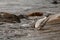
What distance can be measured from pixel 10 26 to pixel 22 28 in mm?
223

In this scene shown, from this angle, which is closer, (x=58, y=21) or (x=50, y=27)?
(x=50, y=27)

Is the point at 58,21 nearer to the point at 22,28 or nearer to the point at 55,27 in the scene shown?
the point at 55,27

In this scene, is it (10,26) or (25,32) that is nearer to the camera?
(25,32)

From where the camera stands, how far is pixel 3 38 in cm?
283

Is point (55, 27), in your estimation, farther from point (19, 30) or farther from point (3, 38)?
point (3, 38)

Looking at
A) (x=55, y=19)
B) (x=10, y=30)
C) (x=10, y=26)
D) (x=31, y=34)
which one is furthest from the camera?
(x=55, y=19)

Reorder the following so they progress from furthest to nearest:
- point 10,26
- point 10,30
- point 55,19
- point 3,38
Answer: point 55,19
point 10,26
point 10,30
point 3,38

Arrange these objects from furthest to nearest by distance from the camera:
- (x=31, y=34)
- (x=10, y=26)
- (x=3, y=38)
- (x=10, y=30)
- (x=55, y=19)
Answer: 1. (x=55, y=19)
2. (x=10, y=26)
3. (x=10, y=30)
4. (x=31, y=34)
5. (x=3, y=38)

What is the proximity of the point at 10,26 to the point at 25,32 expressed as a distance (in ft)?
1.47

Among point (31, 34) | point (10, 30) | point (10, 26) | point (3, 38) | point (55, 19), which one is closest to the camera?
point (3, 38)

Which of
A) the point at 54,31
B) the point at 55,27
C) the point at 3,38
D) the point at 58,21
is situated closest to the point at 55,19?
the point at 58,21

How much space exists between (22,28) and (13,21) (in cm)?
50

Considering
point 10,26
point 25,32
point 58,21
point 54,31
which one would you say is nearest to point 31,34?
point 25,32

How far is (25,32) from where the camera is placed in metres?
3.17
